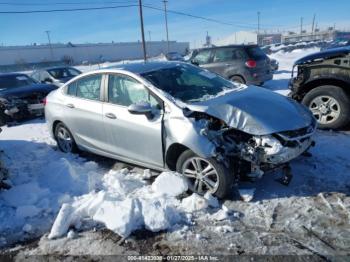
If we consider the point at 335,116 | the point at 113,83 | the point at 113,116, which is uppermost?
the point at 113,83

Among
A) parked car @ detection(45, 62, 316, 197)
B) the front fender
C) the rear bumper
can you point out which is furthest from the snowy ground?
the rear bumper

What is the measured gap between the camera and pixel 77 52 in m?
82.4

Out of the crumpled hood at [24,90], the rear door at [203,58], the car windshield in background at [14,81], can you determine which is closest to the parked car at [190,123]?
the crumpled hood at [24,90]

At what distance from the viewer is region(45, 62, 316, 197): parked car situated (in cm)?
402

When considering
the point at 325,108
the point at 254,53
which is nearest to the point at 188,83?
the point at 325,108

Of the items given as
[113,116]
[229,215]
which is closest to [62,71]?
[113,116]

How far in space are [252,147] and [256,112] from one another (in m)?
0.47

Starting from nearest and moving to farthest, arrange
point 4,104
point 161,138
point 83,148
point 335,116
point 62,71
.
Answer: point 161,138 < point 83,148 < point 335,116 < point 4,104 < point 62,71

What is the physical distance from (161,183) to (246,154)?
46.3 inches

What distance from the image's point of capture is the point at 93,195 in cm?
446

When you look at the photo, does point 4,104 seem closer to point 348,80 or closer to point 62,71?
point 62,71

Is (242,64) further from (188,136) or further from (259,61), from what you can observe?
(188,136)

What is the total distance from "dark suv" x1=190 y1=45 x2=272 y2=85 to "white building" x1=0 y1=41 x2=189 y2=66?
59695mm

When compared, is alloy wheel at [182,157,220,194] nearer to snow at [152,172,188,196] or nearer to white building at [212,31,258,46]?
snow at [152,172,188,196]
